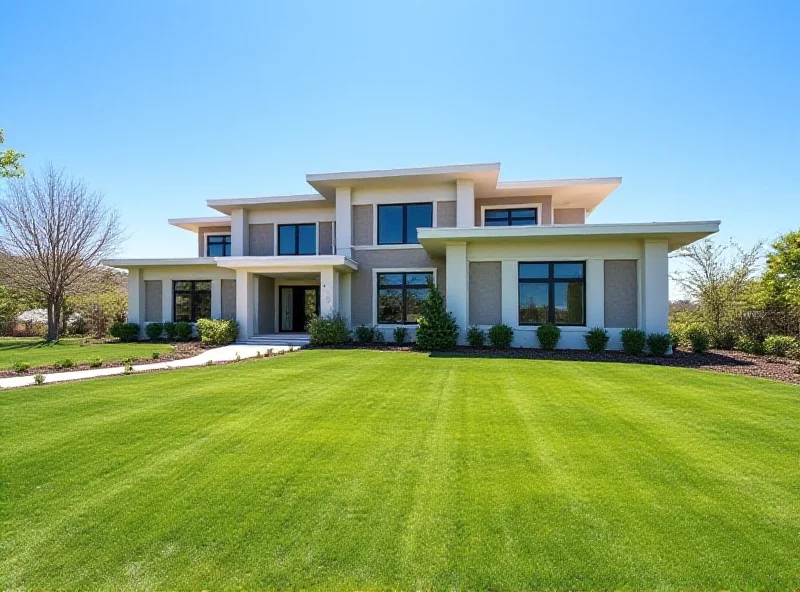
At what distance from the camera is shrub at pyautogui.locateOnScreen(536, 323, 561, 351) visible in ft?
43.3

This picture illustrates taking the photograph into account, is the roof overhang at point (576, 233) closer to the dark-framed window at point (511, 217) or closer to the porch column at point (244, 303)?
the dark-framed window at point (511, 217)

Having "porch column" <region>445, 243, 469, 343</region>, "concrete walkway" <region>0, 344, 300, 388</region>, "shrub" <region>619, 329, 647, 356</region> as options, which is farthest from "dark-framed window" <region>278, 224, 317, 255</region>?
"shrub" <region>619, 329, 647, 356</region>

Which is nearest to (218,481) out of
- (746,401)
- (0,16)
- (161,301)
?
(746,401)

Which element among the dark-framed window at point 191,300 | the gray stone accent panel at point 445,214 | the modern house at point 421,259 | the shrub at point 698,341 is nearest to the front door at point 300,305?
the modern house at point 421,259

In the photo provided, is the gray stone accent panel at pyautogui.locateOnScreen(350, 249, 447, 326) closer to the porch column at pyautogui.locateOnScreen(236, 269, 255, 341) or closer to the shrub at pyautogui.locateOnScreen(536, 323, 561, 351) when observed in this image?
the porch column at pyautogui.locateOnScreen(236, 269, 255, 341)

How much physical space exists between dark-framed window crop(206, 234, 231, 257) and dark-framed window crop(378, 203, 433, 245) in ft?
32.1

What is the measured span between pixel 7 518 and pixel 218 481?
1.59 m

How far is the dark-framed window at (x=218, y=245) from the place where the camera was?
21672mm

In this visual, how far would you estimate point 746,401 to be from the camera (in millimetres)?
6629

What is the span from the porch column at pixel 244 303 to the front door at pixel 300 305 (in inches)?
156

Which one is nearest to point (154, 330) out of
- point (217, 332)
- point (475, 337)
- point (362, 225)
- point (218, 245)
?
point (217, 332)

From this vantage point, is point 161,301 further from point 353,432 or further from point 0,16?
point 353,432

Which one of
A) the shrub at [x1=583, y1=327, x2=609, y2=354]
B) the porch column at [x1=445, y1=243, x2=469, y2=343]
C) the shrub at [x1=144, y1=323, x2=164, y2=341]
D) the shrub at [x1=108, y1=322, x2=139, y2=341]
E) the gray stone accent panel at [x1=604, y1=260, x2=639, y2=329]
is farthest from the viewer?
the shrub at [x1=108, y1=322, x2=139, y2=341]

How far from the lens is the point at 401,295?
16.3 metres
